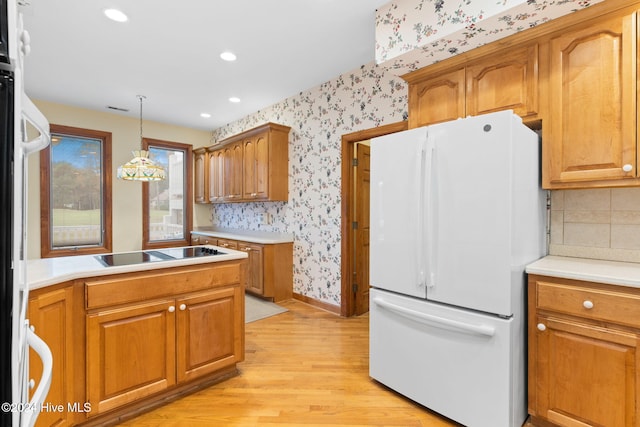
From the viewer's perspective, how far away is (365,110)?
332 centimetres

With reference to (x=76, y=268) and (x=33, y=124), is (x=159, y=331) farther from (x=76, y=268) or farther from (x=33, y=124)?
(x=33, y=124)

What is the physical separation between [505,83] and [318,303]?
294cm

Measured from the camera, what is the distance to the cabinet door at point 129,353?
1.63 meters

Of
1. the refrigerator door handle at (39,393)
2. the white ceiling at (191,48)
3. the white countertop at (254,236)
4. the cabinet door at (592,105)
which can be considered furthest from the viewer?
the white countertop at (254,236)

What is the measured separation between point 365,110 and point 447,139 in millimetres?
1693

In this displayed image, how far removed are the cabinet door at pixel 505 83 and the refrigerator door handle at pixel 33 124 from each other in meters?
2.23

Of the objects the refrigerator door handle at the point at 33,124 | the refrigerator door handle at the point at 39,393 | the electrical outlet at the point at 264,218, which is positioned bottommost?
the refrigerator door handle at the point at 39,393

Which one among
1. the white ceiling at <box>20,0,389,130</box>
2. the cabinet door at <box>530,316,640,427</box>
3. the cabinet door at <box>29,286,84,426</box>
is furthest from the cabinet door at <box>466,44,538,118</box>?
the cabinet door at <box>29,286,84,426</box>

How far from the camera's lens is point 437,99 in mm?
2318

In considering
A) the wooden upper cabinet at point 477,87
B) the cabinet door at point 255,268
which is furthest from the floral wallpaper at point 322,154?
the wooden upper cabinet at point 477,87

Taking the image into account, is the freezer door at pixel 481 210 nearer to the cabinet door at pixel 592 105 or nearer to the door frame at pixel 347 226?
the cabinet door at pixel 592 105

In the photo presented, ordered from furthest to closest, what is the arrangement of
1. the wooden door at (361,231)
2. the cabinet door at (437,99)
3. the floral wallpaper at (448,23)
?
the wooden door at (361,231) → the cabinet door at (437,99) → the floral wallpaper at (448,23)

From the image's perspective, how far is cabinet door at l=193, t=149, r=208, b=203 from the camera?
574 centimetres

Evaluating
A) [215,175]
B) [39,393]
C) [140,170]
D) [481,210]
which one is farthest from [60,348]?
[215,175]
